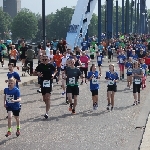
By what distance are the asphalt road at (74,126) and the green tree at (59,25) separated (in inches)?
4651

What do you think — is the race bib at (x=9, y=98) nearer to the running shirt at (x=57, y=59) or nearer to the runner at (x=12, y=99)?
the runner at (x=12, y=99)

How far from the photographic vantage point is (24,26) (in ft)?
444

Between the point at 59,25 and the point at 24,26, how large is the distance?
11099 mm

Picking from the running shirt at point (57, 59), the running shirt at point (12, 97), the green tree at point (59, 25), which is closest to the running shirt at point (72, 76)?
the running shirt at point (12, 97)

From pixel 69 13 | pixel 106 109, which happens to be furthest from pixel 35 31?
pixel 106 109

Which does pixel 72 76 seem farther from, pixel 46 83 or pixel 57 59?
pixel 57 59

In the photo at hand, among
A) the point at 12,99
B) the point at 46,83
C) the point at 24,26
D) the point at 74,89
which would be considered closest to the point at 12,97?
the point at 12,99

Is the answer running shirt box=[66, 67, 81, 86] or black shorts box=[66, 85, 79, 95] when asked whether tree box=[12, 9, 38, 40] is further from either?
black shorts box=[66, 85, 79, 95]

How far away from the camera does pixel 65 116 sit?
15039mm

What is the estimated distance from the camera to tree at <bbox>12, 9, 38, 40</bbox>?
436ft

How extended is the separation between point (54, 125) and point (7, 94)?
6.29ft

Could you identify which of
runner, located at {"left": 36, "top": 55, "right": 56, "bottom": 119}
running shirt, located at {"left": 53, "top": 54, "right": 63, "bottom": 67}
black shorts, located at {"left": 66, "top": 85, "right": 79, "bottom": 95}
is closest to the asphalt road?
black shorts, located at {"left": 66, "top": 85, "right": 79, "bottom": 95}

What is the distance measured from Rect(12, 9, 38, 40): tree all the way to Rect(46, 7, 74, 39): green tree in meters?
4.72

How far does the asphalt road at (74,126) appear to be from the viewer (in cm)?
1108
